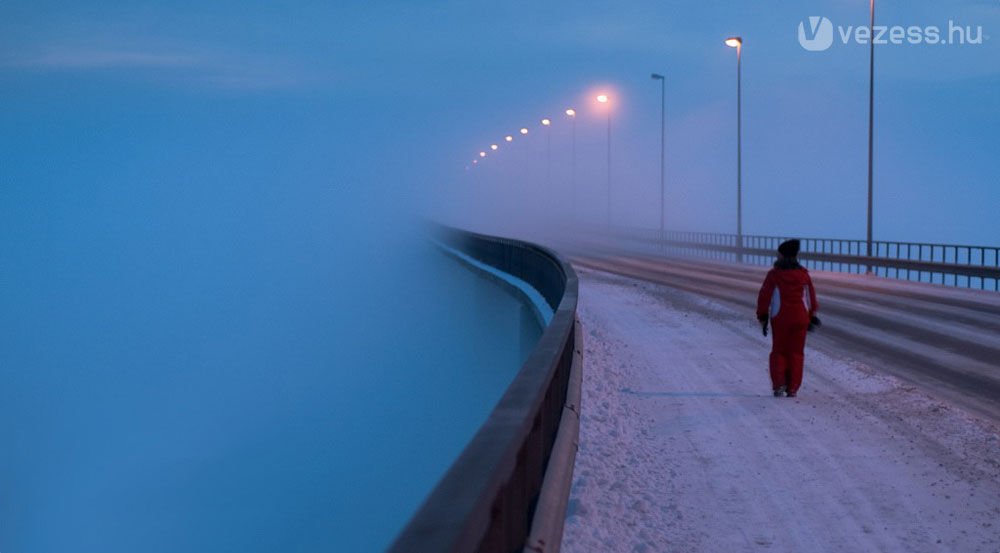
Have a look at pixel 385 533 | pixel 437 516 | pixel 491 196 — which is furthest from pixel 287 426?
pixel 491 196

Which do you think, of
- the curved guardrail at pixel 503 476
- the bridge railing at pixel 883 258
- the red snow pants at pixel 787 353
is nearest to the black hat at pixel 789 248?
the red snow pants at pixel 787 353

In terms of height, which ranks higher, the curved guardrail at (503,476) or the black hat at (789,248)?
the black hat at (789,248)

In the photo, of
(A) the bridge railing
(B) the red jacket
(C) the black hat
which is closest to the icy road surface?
(B) the red jacket

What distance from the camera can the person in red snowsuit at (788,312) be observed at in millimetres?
11477

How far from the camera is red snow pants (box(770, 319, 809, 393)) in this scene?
37.8 feet

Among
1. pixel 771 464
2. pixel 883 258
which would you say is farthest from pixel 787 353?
pixel 883 258

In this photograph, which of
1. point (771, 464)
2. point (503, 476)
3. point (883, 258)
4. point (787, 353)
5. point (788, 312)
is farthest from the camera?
point (883, 258)

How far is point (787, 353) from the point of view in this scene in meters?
11.7

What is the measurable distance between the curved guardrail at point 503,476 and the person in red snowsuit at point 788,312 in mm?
3286

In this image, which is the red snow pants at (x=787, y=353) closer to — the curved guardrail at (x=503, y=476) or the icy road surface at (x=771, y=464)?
the icy road surface at (x=771, y=464)

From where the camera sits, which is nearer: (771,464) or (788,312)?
(771,464)

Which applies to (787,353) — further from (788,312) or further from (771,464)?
(771,464)

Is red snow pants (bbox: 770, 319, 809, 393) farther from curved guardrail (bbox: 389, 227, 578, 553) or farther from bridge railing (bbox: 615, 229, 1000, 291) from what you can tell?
bridge railing (bbox: 615, 229, 1000, 291)

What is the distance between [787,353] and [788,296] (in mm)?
600
